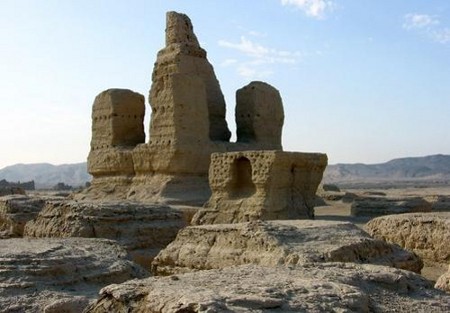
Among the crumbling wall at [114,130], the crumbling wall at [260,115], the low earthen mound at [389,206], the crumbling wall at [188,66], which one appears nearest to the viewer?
the low earthen mound at [389,206]

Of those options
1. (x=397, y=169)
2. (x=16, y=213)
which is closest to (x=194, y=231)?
(x=16, y=213)

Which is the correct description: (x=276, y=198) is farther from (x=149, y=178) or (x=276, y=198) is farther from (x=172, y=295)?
(x=172, y=295)

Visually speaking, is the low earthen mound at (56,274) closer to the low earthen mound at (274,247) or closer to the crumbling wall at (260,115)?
the low earthen mound at (274,247)

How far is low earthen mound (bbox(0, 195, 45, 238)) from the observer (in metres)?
12.1

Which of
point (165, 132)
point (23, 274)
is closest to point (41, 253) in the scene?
point (23, 274)

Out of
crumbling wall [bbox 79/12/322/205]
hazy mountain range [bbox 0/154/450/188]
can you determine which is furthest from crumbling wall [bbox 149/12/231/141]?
hazy mountain range [bbox 0/154/450/188]

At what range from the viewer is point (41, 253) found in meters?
5.93

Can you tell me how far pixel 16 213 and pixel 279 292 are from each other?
10200mm

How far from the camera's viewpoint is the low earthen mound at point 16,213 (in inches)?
478

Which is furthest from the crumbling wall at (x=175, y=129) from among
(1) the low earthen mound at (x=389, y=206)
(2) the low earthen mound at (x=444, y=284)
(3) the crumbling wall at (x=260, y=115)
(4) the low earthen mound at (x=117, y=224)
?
(2) the low earthen mound at (x=444, y=284)

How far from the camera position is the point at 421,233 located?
9.20 meters

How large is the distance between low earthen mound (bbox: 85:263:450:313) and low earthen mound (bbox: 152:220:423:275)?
179 cm

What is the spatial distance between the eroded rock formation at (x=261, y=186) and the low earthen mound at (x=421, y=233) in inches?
168

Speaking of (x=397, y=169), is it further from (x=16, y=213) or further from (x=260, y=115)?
(x=16, y=213)
